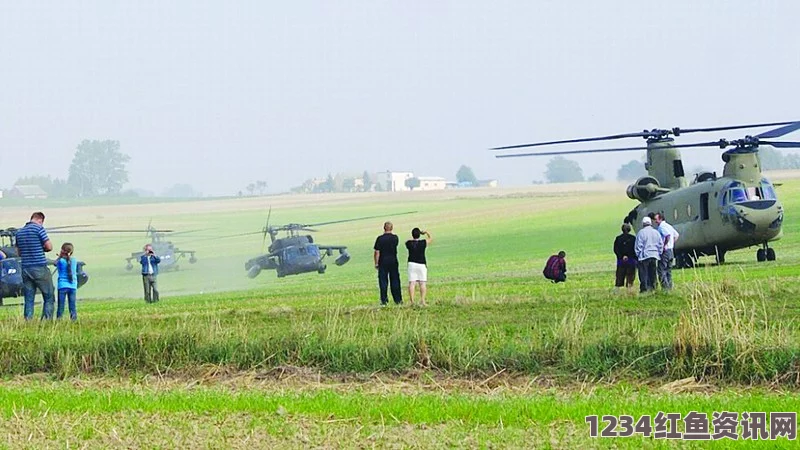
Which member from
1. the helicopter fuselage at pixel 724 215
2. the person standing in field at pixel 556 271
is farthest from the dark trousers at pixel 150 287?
the helicopter fuselage at pixel 724 215

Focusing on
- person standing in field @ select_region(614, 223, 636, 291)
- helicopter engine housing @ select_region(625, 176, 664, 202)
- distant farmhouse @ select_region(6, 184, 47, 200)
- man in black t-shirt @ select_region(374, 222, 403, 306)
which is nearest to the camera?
man in black t-shirt @ select_region(374, 222, 403, 306)

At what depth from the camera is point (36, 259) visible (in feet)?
69.3

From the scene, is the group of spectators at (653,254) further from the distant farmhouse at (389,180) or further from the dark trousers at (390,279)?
the distant farmhouse at (389,180)

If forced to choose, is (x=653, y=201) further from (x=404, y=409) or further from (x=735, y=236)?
(x=404, y=409)

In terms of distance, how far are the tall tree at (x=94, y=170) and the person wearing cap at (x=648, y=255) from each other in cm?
11503

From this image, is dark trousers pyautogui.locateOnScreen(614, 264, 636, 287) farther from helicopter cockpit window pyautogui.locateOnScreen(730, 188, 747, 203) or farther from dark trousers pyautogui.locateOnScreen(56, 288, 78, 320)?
helicopter cockpit window pyautogui.locateOnScreen(730, 188, 747, 203)

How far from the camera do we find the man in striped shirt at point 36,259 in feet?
69.2

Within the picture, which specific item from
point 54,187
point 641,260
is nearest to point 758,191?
point 641,260

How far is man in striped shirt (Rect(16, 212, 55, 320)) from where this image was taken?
69.2 ft

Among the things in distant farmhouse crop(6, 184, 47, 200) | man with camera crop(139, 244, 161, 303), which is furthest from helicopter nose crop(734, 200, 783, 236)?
distant farmhouse crop(6, 184, 47, 200)

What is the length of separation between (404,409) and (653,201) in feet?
93.2

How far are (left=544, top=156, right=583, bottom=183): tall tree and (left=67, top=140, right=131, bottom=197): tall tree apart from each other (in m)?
46.7

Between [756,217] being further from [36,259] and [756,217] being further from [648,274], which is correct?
[36,259]

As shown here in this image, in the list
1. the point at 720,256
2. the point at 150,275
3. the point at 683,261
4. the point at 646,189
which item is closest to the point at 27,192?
the point at 150,275
